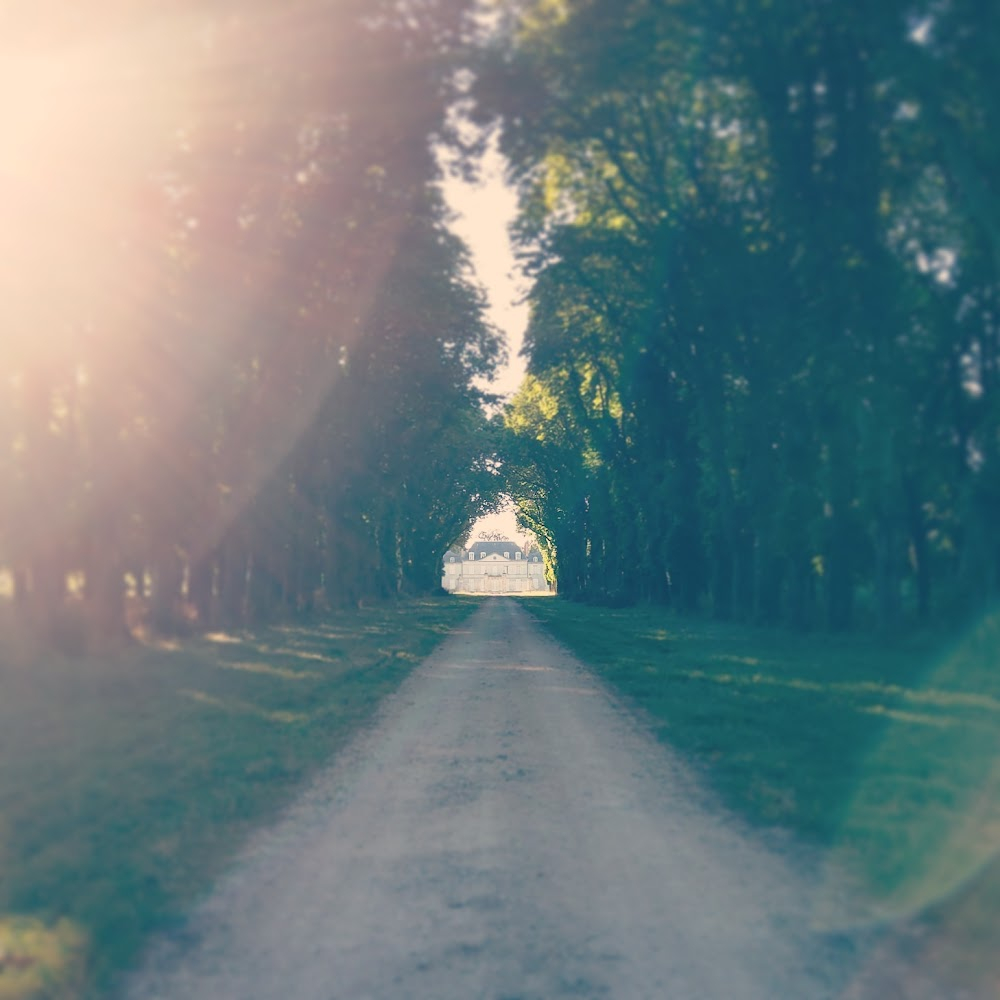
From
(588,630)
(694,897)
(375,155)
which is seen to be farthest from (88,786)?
(588,630)


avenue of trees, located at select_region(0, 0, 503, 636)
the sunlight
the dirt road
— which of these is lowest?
the dirt road

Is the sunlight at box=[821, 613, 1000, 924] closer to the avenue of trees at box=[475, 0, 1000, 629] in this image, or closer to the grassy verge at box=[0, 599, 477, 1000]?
the grassy verge at box=[0, 599, 477, 1000]

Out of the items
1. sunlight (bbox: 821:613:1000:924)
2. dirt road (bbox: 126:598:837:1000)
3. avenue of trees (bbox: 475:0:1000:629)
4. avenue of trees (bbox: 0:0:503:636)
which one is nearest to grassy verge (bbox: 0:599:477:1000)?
dirt road (bbox: 126:598:837:1000)

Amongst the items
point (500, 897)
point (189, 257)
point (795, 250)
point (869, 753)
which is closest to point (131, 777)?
point (500, 897)

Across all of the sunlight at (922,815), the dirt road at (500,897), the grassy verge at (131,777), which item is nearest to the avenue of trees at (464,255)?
the grassy verge at (131,777)

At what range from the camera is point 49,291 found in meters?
20.8

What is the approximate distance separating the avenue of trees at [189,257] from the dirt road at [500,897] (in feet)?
41.5

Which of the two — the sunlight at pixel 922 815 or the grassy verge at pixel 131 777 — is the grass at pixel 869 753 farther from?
the grassy verge at pixel 131 777

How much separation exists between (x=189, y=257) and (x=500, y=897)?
64.3ft

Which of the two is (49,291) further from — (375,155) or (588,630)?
(588,630)

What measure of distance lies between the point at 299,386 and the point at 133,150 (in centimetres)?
1418

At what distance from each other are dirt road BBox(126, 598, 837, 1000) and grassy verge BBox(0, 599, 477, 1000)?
404 mm

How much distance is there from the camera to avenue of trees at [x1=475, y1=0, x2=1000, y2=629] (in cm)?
1823

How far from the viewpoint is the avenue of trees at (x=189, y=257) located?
1930 cm
